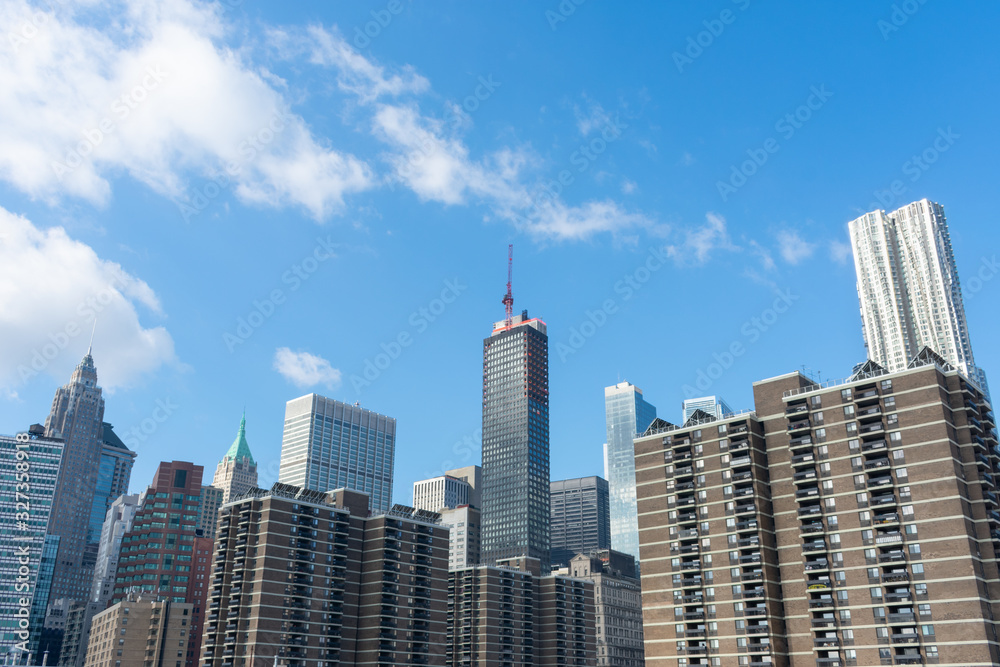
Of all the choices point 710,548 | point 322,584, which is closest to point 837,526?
point 710,548

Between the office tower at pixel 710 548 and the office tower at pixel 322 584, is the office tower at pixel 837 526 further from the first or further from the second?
the office tower at pixel 322 584

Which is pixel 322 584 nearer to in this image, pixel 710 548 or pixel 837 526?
pixel 710 548

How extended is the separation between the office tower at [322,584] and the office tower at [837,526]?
190 ft

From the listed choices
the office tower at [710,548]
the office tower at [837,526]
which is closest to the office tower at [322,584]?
the office tower at [710,548]

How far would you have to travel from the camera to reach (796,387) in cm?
13725

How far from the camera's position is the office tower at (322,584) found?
15500cm

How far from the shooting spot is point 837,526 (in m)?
123

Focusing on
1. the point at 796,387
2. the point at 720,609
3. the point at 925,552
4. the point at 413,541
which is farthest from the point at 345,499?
the point at 925,552

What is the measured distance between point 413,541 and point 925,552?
339 ft

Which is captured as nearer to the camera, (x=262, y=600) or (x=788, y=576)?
(x=788, y=576)

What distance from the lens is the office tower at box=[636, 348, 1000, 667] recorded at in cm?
11112

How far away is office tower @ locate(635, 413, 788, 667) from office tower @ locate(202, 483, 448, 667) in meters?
57.4

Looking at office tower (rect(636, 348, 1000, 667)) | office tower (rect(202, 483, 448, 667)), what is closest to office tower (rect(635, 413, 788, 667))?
office tower (rect(636, 348, 1000, 667))

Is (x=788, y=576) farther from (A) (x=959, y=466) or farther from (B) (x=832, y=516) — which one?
(A) (x=959, y=466)
